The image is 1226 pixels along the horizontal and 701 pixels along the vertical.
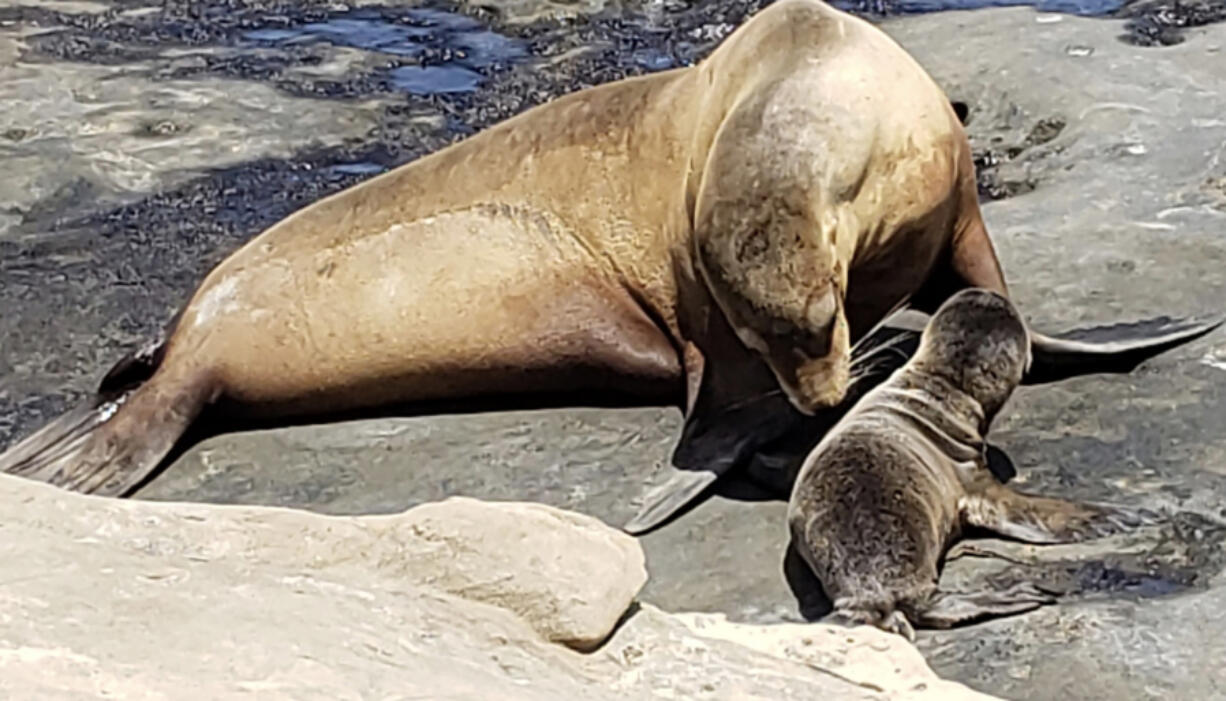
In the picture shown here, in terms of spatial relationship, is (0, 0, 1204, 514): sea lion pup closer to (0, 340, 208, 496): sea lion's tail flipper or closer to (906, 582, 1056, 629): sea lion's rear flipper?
(0, 340, 208, 496): sea lion's tail flipper

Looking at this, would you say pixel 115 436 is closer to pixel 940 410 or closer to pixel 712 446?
pixel 712 446

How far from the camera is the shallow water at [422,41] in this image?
9.35m

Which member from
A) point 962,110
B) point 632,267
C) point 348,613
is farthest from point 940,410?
point 962,110

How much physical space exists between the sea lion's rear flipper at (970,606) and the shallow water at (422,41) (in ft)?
18.1

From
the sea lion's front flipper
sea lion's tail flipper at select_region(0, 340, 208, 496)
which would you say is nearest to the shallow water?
sea lion's tail flipper at select_region(0, 340, 208, 496)

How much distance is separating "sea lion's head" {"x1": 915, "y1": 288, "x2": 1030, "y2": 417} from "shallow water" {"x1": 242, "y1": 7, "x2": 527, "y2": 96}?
4644mm

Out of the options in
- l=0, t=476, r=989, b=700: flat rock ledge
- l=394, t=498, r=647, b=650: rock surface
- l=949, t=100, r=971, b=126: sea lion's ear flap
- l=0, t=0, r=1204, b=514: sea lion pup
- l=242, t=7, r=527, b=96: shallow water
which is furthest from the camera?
l=242, t=7, r=527, b=96: shallow water

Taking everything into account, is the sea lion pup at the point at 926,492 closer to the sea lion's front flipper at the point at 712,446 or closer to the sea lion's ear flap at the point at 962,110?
the sea lion's front flipper at the point at 712,446

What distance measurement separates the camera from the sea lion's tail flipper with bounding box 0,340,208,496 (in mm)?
5336

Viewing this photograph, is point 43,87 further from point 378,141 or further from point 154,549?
point 154,549

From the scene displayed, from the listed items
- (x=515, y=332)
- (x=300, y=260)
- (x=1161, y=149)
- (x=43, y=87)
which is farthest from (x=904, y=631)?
(x=43, y=87)

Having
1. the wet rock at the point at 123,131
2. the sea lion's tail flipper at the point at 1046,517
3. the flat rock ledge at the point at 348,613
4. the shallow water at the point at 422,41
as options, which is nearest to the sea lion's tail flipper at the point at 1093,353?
the sea lion's tail flipper at the point at 1046,517

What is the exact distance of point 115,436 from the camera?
5.52 metres

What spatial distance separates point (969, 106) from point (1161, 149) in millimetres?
1294
